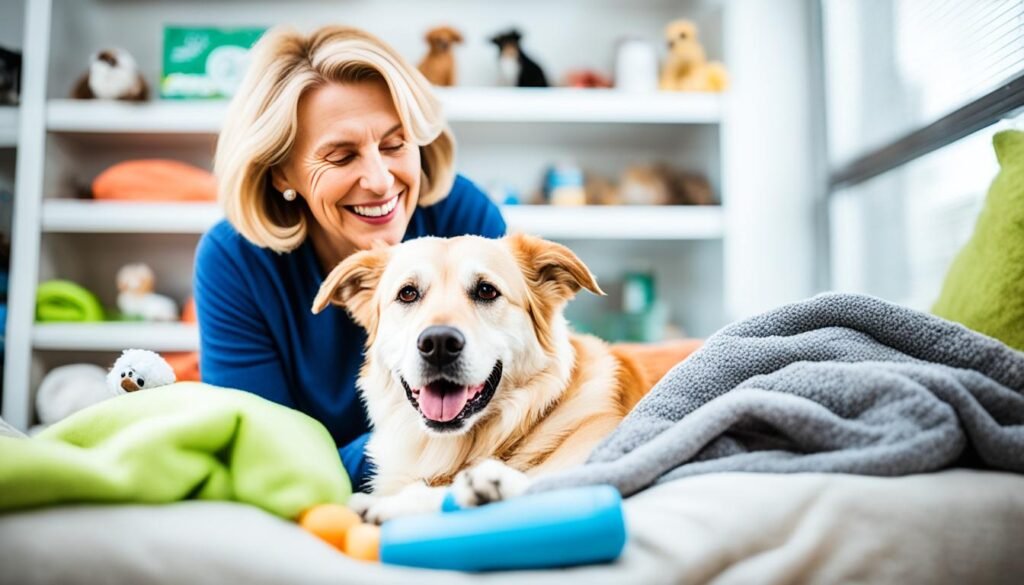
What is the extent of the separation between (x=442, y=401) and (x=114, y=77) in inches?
106

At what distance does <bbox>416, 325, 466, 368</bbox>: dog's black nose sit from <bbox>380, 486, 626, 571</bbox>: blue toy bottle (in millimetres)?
248

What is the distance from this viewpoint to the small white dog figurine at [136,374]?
96 cm

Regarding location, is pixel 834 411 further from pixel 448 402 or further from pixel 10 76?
pixel 10 76

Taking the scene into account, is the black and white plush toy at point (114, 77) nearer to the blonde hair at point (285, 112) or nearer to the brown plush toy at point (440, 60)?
the brown plush toy at point (440, 60)

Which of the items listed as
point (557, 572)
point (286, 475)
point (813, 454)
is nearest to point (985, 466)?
point (813, 454)

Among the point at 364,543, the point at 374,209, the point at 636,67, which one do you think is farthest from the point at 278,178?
the point at 636,67

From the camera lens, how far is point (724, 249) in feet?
9.79

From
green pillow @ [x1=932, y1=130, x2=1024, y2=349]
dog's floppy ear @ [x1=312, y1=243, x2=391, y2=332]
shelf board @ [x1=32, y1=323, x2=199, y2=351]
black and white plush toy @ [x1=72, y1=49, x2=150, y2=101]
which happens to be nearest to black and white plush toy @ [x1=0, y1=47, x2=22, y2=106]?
black and white plush toy @ [x1=72, y1=49, x2=150, y2=101]

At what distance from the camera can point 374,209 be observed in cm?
122

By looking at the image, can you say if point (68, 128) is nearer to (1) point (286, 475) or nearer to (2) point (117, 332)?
(2) point (117, 332)

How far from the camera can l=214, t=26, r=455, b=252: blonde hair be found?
47.1 inches

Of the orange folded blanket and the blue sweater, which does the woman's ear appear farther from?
the orange folded blanket

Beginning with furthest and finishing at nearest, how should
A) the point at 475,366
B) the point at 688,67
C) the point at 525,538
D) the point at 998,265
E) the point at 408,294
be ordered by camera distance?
the point at 688,67 → the point at 998,265 → the point at 408,294 → the point at 475,366 → the point at 525,538

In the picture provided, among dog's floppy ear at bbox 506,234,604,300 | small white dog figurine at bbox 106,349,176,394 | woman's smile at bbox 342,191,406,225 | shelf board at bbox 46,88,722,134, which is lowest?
small white dog figurine at bbox 106,349,176,394
